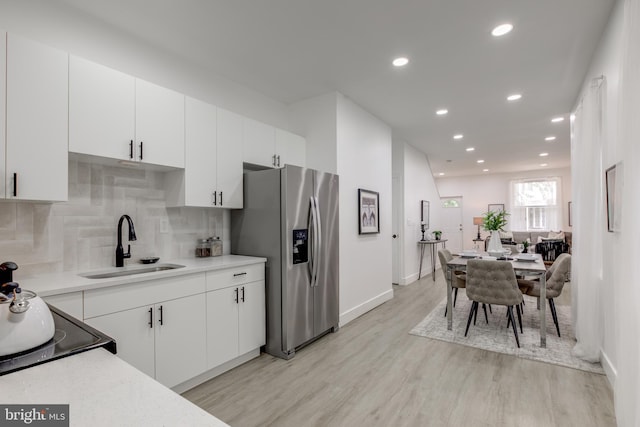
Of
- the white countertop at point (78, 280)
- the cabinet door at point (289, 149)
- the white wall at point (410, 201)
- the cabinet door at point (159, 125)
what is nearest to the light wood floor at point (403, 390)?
the white countertop at point (78, 280)

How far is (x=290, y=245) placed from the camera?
2.98 meters

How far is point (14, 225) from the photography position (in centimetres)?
206

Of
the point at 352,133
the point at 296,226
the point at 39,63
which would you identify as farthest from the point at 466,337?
the point at 39,63

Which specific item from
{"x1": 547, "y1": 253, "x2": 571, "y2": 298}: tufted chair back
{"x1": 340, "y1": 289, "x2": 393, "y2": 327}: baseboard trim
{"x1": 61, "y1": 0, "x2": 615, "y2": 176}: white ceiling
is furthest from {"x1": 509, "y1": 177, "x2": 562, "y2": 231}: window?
{"x1": 547, "y1": 253, "x2": 571, "y2": 298}: tufted chair back

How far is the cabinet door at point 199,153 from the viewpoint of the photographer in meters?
2.75

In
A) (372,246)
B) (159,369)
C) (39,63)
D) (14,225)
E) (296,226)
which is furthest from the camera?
(372,246)

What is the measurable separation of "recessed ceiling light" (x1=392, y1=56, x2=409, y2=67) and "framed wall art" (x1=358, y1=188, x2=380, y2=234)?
1.64 m

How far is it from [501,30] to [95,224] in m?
3.69

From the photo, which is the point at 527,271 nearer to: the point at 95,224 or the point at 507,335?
the point at 507,335

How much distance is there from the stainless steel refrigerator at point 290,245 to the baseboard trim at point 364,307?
1.51ft

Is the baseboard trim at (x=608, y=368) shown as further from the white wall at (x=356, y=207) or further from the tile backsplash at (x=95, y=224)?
the tile backsplash at (x=95, y=224)

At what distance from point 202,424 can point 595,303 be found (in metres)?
3.36

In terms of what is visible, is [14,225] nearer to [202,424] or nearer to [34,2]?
[34,2]

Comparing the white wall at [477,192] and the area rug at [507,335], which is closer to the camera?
the area rug at [507,335]
